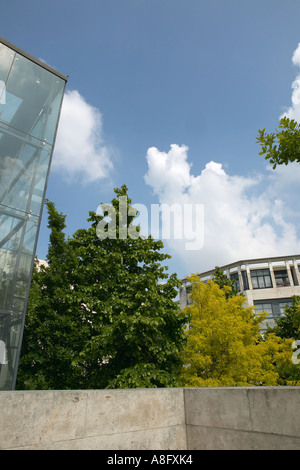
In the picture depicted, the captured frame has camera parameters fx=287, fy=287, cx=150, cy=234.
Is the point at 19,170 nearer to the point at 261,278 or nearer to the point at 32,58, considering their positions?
the point at 32,58

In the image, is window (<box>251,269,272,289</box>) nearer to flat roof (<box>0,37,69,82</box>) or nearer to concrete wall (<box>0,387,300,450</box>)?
flat roof (<box>0,37,69,82</box>)

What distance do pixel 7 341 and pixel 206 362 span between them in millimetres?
9598

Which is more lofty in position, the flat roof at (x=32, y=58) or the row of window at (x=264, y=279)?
the row of window at (x=264, y=279)

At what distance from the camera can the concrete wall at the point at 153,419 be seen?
392 cm

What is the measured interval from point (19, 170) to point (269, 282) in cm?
5229

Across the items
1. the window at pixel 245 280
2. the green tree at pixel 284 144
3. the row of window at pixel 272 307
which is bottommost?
the green tree at pixel 284 144

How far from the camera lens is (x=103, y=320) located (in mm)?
13086

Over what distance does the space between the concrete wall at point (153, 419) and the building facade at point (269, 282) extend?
167ft

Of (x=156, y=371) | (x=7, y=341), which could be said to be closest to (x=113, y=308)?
(x=156, y=371)

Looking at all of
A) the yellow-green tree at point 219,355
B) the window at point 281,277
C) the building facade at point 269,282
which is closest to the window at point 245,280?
the building facade at point 269,282

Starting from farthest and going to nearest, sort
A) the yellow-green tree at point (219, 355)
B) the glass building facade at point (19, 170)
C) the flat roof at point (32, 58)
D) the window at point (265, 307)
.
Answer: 1. the window at point (265, 307)
2. the yellow-green tree at point (219, 355)
3. the flat roof at point (32, 58)
4. the glass building facade at point (19, 170)

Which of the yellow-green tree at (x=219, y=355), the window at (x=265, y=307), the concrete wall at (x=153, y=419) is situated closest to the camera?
the concrete wall at (x=153, y=419)

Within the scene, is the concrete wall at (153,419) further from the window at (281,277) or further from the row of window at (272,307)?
the window at (281,277)
